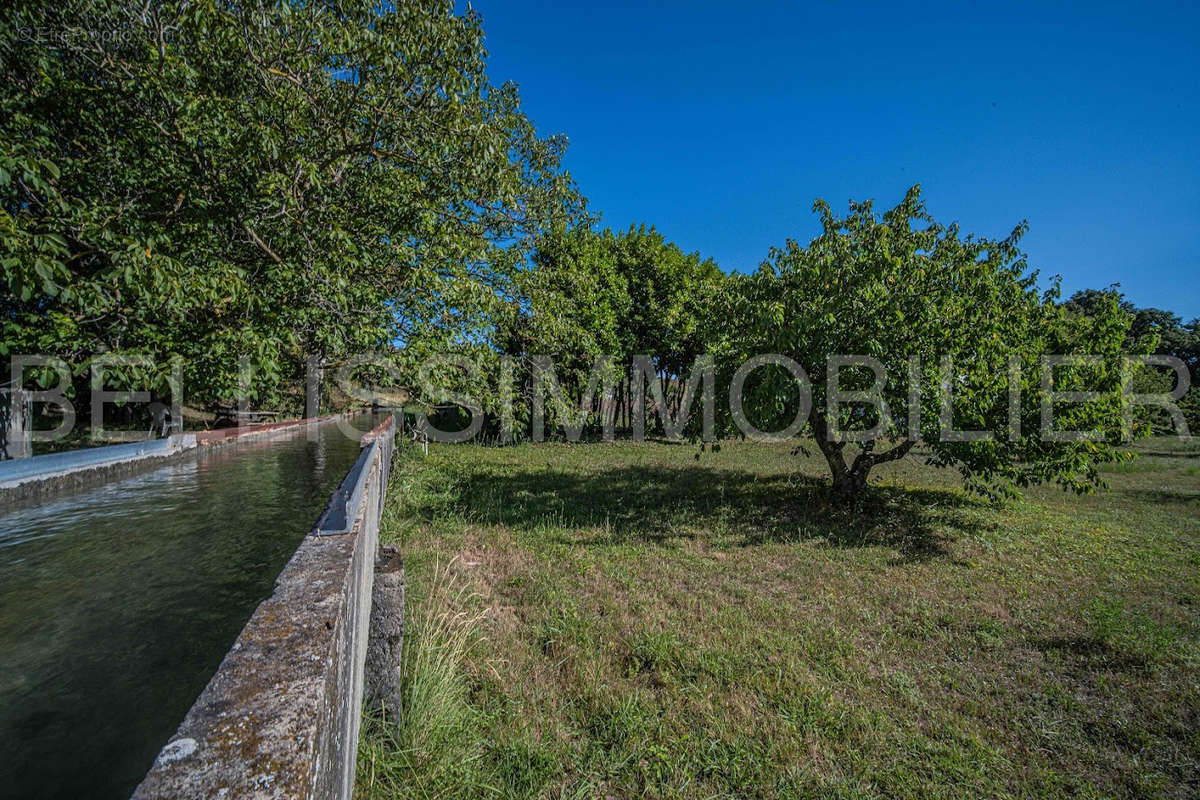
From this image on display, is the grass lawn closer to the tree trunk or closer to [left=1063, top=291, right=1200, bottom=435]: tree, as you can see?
the tree trunk

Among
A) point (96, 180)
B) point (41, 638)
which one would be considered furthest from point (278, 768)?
point (96, 180)

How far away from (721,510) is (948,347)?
4.40 meters

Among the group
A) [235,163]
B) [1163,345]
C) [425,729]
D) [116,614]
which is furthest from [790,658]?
[1163,345]

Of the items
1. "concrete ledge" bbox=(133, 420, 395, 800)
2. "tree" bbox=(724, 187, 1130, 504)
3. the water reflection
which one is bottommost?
the water reflection

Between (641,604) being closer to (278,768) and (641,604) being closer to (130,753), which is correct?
(130,753)

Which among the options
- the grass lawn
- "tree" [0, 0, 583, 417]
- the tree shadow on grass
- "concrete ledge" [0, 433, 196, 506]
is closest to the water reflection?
"concrete ledge" [0, 433, 196, 506]

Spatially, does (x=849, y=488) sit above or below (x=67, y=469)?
below

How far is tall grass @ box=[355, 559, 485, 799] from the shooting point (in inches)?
92.7

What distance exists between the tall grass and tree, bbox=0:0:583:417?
12.5 ft

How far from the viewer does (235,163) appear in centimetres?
611

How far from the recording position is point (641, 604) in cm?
471

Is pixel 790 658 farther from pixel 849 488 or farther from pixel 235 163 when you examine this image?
pixel 235 163

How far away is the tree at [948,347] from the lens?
271 inches

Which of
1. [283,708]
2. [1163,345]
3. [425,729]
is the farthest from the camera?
[1163,345]
